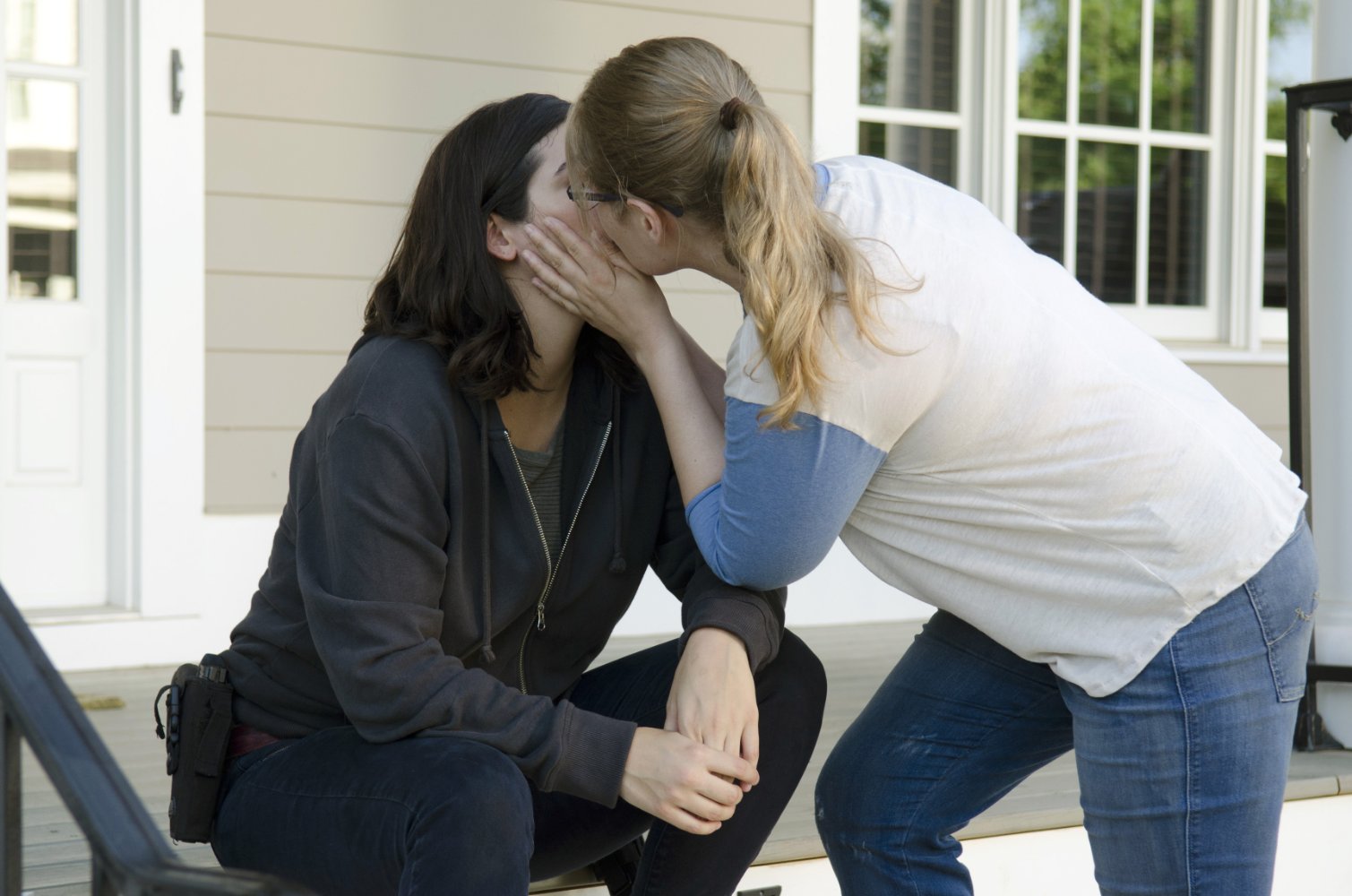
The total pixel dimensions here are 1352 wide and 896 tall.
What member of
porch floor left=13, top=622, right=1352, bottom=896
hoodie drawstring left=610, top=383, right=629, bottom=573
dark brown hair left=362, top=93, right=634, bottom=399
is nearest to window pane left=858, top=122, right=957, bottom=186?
porch floor left=13, top=622, right=1352, bottom=896

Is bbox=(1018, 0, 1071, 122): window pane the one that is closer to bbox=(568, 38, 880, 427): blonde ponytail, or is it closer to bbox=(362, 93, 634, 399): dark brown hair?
bbox=(362, 93, 634, 399): dark brown hair

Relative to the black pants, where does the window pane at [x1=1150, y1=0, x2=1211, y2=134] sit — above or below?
above

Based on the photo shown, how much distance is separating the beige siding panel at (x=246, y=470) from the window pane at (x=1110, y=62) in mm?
3075

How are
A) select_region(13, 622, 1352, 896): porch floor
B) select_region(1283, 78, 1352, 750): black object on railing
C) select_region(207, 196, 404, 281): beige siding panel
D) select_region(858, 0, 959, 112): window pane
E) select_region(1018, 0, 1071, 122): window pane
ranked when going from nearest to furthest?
select_region(13, 622, 1352, 896): porch floor, select_region(1283, 78, 1352, 750): black object on railing, select_region(207, 196, 404, 281): beige siding panel, select_region(858, 0, 959, 112): window pane, select_region(1018, 0, 1071, 122): window pane

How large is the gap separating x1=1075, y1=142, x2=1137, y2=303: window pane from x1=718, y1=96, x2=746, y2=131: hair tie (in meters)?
3.99

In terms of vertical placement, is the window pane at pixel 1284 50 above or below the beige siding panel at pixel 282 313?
above

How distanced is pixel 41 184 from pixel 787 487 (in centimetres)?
294

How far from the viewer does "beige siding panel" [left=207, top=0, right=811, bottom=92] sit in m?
3.83

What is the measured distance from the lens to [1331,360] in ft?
9.97

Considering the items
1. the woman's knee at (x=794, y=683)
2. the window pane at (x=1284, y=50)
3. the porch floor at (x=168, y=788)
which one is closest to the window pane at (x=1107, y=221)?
the window pane at (x=1284, y=50)

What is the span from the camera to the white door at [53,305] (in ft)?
12.1

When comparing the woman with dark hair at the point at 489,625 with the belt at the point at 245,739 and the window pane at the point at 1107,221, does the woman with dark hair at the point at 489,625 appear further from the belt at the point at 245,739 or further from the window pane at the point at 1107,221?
the window pane at the point at 1107,221

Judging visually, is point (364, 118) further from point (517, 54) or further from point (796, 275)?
point (796, 275)

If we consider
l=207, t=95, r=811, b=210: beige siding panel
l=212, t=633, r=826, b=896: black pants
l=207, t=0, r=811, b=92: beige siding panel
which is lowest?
l=212, t=633, r=826, b=896: black pants
